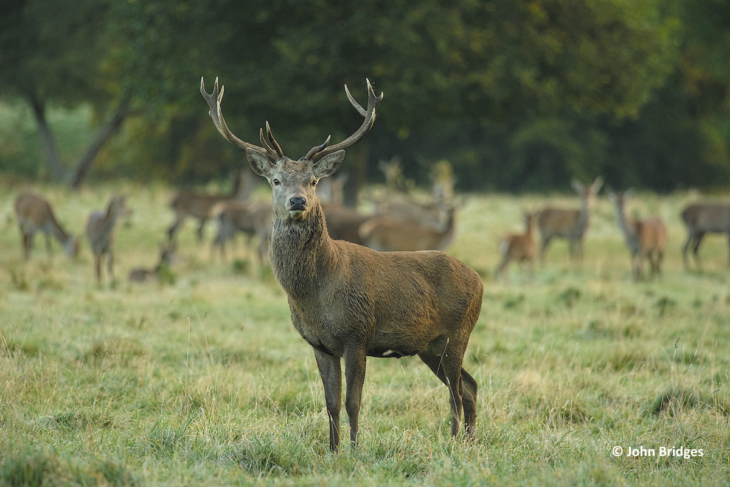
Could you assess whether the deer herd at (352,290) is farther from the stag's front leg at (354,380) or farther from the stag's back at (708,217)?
the stag's back at (708,217)

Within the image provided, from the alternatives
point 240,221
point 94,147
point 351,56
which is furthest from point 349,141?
point 94,147

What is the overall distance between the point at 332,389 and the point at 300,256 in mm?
788

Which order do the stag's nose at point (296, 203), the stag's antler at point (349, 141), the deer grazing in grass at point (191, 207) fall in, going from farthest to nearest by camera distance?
1. the deer grazing in grass at point (191, 207)
2. the stag's antler at point (349, 141)
3. the stag's nose at point (296, 203)

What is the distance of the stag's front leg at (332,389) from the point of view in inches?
175

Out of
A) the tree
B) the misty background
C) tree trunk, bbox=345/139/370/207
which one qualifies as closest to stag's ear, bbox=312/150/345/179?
the misty background

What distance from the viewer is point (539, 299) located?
10961mm

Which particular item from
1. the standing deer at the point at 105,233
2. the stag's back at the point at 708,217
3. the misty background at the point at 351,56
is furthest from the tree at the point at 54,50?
the stag's back at the point at 708,217

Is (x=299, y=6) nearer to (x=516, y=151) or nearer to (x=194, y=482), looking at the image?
(x=194, y=482)

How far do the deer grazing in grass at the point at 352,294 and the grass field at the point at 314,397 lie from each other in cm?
40

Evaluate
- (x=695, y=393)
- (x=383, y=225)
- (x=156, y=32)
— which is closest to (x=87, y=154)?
(x=156, y=32)

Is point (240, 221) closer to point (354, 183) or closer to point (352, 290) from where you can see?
point (354, 183)

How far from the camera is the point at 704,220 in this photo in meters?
16.4

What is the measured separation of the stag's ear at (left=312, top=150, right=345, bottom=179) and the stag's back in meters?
13.5

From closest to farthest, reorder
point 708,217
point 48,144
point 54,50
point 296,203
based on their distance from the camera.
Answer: point 296,203 → point 708,217 → point 54,50 → point 48,144
